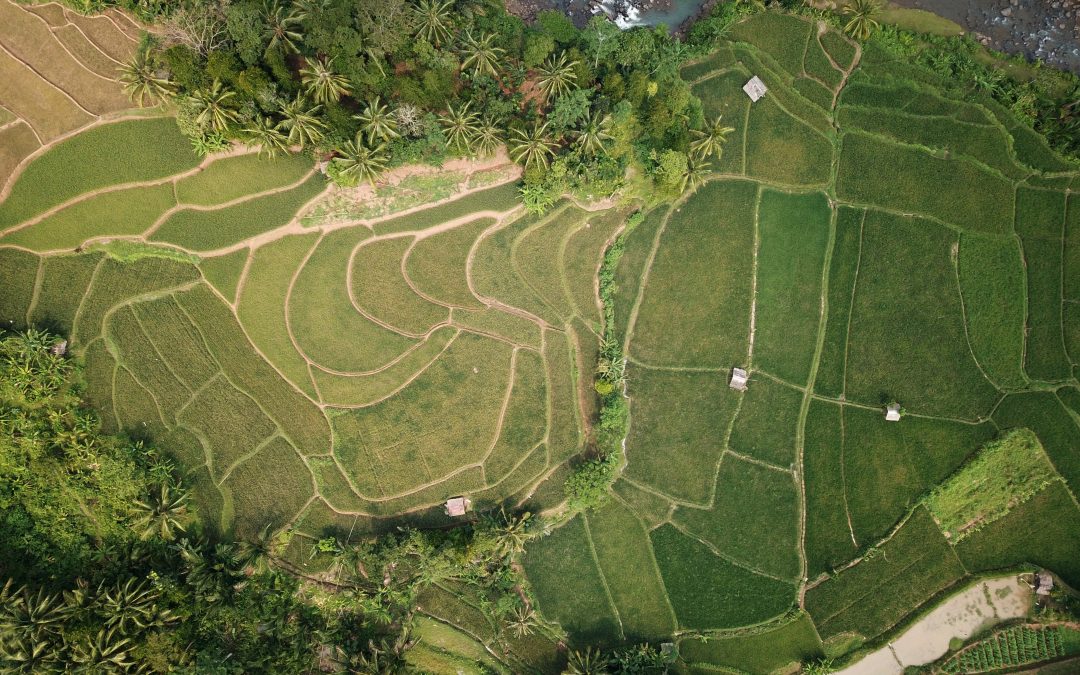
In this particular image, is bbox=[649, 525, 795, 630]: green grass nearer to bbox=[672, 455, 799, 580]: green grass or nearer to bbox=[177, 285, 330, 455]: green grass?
bbox=[672, 455, 799, 580]: green grass

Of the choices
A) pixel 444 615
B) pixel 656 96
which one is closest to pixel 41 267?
pixel 444 615

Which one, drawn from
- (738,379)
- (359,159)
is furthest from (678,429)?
(359,159)

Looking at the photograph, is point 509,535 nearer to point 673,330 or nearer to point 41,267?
point 673,330

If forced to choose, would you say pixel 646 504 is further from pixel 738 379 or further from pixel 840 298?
pixel 840 298

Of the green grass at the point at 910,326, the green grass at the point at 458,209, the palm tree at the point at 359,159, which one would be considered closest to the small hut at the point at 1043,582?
the green grass at the point at 910,326

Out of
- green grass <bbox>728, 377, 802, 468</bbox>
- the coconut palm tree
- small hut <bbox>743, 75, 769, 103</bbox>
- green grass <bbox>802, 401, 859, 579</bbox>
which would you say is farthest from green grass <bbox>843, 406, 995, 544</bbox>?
the coconut palm tree

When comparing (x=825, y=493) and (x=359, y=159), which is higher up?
(x=359, y=159)
